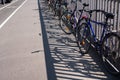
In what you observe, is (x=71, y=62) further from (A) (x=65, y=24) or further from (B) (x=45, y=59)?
(A) (x=65, y=24)

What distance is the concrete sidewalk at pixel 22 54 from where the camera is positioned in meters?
5.96

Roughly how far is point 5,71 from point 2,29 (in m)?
5.89

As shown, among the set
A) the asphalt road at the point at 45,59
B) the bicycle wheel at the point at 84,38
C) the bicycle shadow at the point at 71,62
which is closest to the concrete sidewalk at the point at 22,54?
the asphalt road at the point at 45,59

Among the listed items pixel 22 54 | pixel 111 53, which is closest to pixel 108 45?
pixel 111 53

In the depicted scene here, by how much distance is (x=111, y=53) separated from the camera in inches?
218

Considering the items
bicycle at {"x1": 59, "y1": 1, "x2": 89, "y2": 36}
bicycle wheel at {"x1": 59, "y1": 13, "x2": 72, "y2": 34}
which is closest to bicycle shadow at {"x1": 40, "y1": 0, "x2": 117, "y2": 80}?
bicycle at {"x1": 59, "y1": 1, "x2": 89, "y2": 36}

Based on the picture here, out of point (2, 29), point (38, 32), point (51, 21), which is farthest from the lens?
point (51, 21)

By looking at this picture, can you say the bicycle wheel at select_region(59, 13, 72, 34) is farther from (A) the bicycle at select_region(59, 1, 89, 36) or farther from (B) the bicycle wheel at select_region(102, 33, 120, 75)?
(B) the bicycle wheel at select_region(102, 33, 120, 75)

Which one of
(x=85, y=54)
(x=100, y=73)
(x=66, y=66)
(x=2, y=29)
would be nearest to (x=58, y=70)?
(x=66, y=66)

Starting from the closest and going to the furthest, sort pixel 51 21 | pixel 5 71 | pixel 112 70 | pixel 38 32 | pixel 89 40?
1. pixel 112 70
2. pixel 5 71
3. pixel 89 40
4. pixel 38 32
5. pixel 51 21

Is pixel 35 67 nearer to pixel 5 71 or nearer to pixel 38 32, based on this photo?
pixel 5 71

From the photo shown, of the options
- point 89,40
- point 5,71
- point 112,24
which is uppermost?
point 112,24

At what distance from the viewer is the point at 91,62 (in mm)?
6512

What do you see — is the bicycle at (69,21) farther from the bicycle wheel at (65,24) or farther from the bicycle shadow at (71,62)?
the bicycle shadow at (71,62)
